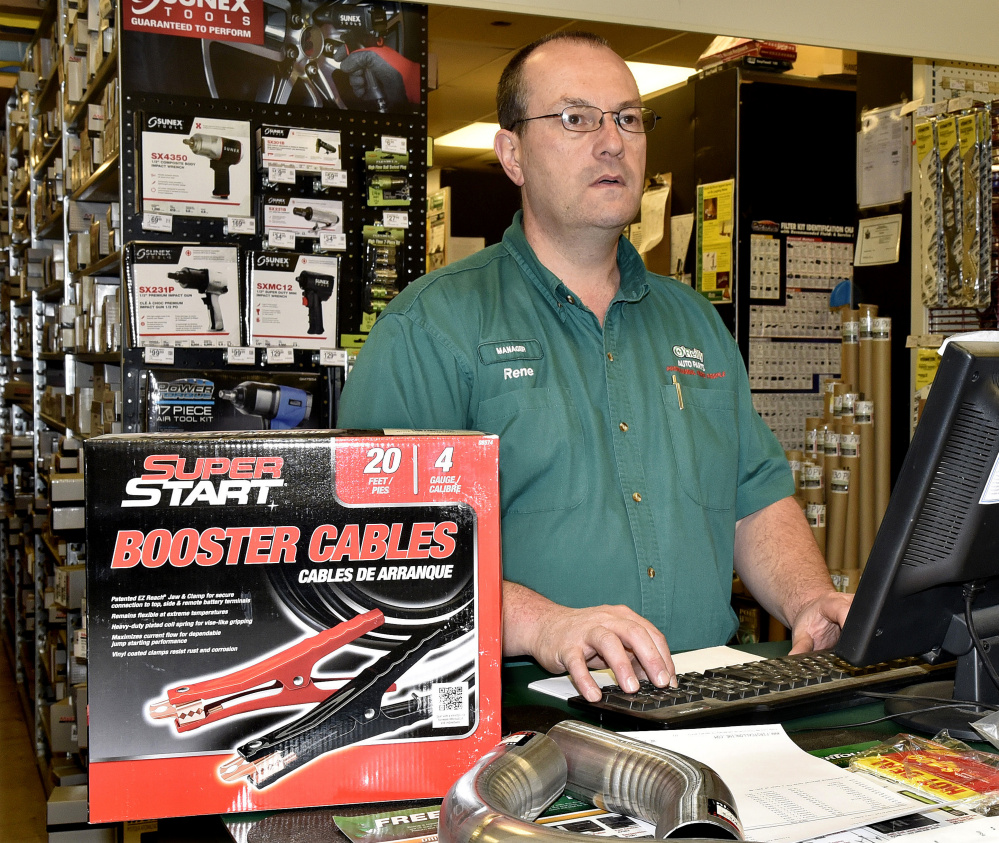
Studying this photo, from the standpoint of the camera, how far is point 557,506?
1.76 metres

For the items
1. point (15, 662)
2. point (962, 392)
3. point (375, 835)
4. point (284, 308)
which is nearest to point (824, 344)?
point (284, 308)

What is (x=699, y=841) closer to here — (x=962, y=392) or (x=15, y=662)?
(x=962, y=392)

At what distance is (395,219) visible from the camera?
3496 millimetres

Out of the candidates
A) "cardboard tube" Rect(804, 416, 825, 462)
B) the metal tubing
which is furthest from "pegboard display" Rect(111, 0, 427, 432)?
the metal tubing

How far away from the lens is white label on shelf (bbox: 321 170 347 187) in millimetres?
3387

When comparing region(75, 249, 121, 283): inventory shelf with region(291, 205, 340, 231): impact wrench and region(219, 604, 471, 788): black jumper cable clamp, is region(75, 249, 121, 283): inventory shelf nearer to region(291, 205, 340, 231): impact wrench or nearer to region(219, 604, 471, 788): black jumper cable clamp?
region(291, 205, 340, 231): impact wrench

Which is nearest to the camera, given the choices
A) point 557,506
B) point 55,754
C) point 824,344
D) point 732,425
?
point 557,506

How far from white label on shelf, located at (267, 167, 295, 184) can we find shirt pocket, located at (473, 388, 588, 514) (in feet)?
6.01

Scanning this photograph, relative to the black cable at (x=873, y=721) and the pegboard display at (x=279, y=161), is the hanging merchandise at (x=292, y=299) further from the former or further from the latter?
the black cable at (x=873, y=721)

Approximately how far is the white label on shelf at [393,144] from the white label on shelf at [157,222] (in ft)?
2.41

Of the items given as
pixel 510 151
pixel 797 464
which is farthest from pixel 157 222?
pixel 797 464

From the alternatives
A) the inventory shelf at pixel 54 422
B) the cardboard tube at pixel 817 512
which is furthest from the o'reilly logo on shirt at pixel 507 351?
the inventory shelf at pixel 54 422

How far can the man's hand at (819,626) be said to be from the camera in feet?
5.19

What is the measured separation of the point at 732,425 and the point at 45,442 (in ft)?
15.4
